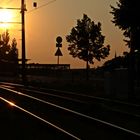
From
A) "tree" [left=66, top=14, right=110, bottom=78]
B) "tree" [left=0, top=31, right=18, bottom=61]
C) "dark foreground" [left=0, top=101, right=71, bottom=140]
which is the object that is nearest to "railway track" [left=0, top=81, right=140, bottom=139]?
"dark foreground" [left=0, top=101, right=71, bottom=140]

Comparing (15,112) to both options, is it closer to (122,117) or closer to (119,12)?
(122,117)

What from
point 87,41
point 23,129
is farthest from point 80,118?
point 87,41

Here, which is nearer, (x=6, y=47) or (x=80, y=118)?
(x=80, y=118)

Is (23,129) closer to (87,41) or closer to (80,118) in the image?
(80,118)

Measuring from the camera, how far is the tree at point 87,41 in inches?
2987

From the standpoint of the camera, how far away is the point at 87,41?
7656 cm

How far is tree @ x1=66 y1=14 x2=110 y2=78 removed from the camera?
75.9 m

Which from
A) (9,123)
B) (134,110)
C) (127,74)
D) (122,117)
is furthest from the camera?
(127,74)

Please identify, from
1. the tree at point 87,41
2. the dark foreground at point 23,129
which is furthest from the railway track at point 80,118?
the tree at point 87,41

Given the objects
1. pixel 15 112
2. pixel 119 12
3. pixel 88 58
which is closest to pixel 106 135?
pixel 15 112

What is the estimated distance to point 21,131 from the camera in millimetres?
16922

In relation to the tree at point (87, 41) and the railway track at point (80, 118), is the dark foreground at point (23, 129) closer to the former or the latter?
the railway track at point (80, 118)

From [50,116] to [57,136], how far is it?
226 inches

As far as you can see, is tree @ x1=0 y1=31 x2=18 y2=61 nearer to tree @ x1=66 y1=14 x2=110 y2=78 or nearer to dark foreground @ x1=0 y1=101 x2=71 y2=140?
tree @ x1=66 y1=14 x2=110 y2=78
